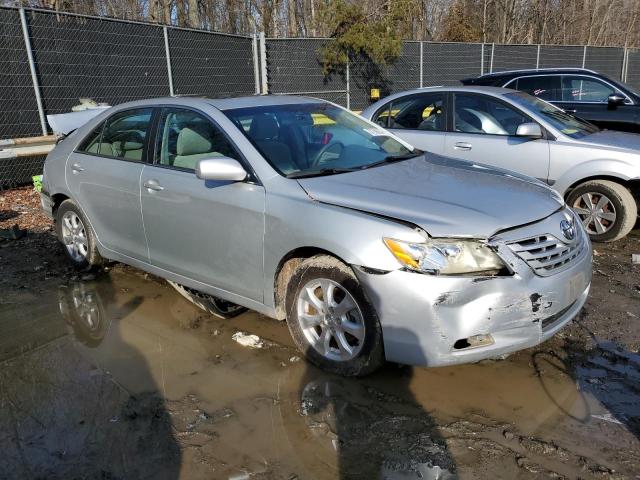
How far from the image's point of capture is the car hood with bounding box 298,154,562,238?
2998mm

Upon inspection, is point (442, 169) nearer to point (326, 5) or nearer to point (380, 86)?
point (380, 86)

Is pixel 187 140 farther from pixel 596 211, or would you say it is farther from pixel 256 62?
pixel 256 62

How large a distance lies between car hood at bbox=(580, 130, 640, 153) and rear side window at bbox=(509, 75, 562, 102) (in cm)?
247

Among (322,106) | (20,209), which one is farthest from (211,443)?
(20,209)

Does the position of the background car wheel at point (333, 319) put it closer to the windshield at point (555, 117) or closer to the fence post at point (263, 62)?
the windshield at point (555, 117)

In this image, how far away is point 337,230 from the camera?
3.12 metres

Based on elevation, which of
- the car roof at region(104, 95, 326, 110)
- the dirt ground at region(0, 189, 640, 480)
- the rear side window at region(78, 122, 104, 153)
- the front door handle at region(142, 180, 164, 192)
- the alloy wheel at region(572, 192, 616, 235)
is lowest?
the dirt ground at region(0, 189, 640, 480)

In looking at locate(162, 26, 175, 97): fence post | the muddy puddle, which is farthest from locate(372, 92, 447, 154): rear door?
locate(162, 26, 175, 97): fence post

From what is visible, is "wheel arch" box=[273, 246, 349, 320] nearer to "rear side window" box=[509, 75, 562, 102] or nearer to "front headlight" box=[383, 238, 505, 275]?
"front headlight" box=[383, 238, 505, 275]

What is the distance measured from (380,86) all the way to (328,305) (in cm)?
1321

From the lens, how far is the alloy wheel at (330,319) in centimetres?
320

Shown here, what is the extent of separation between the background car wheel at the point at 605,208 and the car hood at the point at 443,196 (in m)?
2.49

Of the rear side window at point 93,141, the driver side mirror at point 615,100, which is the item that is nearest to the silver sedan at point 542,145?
the driver side mirror at point 615,100

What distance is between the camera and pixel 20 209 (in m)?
8.00
